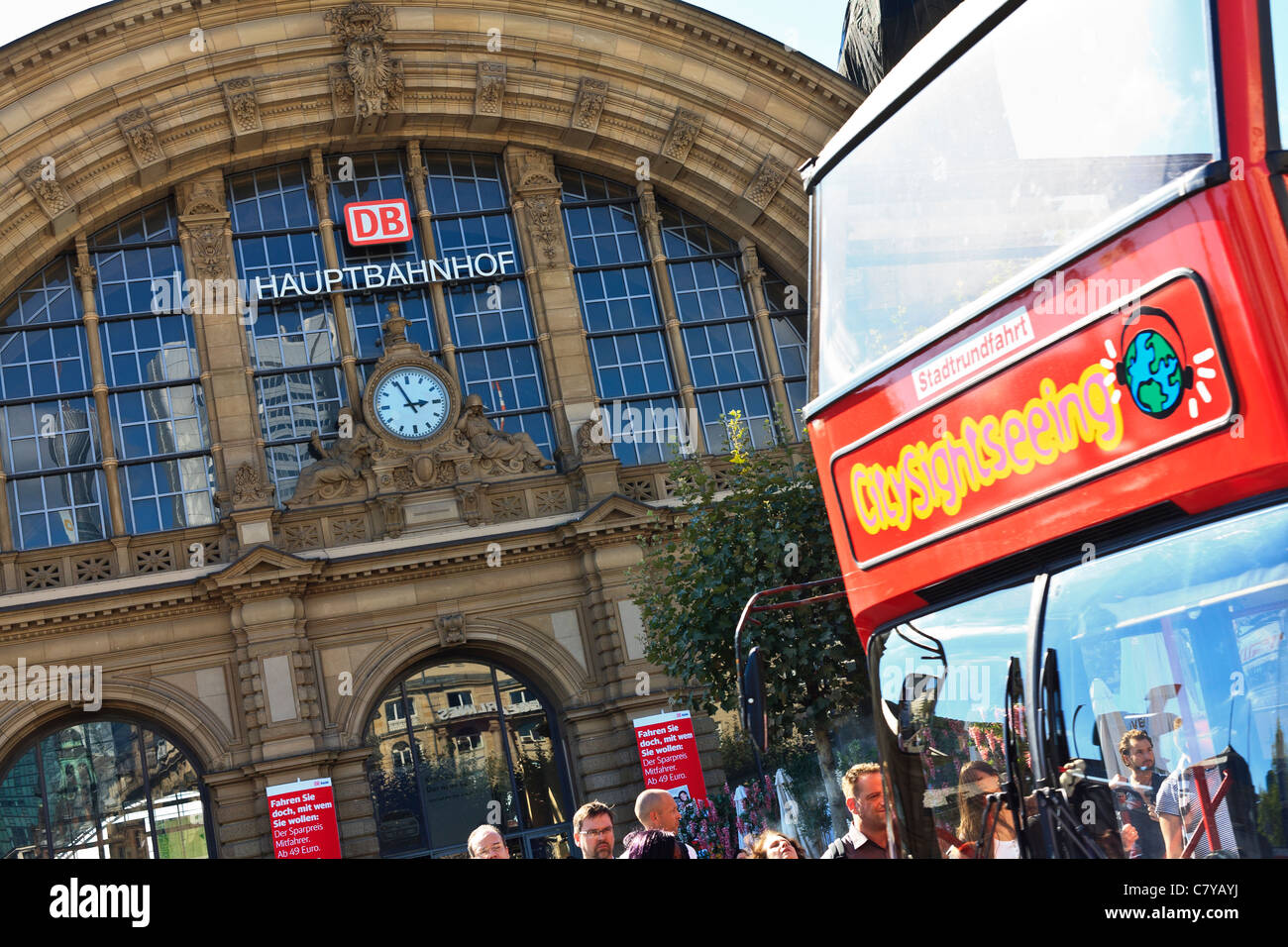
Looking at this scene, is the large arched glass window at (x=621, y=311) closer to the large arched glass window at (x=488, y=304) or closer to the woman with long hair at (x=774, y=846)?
the large arched glass window at (x=488, y=304)

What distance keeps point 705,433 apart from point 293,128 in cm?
1072

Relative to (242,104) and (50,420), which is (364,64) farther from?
(50,420)

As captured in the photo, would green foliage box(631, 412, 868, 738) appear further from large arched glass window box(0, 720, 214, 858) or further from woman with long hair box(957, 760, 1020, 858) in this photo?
woman with long hair box(957, 760, 1020, 858)

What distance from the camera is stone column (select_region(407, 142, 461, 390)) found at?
90.0 feet

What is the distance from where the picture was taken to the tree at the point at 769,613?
1733 cm

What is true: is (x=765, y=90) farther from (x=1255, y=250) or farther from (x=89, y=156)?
(x=1255, y=250)

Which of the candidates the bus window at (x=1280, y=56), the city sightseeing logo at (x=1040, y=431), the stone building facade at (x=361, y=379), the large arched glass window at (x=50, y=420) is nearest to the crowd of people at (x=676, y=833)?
A: the city sightseeing logo at (x=1040, y=431)

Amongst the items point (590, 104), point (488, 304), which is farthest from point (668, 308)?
point (590, 104)

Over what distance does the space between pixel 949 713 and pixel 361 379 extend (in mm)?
21765

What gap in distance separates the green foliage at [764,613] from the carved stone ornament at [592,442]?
23.0 ft

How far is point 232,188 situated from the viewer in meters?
28.2

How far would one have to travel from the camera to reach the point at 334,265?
2748cm

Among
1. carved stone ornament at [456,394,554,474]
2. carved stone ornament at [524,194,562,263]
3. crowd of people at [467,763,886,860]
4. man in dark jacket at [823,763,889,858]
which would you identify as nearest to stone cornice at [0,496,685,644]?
carved stone ornament at [456,394,554,474]

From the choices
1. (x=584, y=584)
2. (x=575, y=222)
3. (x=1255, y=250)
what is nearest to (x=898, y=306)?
(x=1255, y=250)
